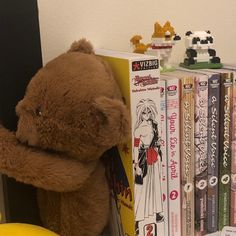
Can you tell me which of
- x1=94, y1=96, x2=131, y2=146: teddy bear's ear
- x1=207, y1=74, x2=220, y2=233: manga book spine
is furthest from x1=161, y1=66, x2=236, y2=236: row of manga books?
x1=94, y1=96, x2=131, y2=146: teddy bear's ear

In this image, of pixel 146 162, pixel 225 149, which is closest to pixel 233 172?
pixel 225 149

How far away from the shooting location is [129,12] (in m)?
0.72

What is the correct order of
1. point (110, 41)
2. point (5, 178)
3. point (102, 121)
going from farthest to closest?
point (110, 41), point (5, 178), point (102, 121)

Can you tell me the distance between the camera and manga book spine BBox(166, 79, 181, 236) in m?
0.59

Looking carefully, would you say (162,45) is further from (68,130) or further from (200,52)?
(68,130)

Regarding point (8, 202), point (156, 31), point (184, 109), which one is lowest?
point (8, 202)

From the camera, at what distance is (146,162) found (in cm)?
56

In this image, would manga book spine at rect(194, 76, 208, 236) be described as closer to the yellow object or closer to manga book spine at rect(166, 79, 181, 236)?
manga book spine at rect(166, 79, 181, 236)

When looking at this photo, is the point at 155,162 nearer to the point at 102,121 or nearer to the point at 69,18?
the point at 102,121

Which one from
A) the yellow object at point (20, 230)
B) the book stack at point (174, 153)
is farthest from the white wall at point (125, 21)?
the yellow object at point (20, 230)

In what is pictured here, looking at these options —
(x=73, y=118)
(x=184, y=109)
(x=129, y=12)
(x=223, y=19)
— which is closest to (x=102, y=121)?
(x=73, y=118)

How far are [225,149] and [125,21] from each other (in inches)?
10.7

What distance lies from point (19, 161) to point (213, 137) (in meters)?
0.28

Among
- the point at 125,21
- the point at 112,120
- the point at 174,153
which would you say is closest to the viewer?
the point at 112,120
